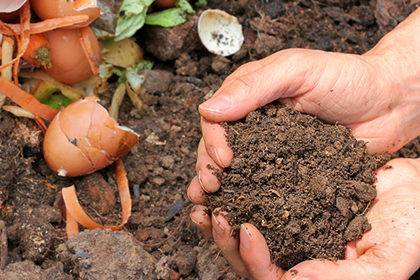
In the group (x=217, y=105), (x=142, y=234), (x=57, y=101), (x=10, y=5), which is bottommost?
(x=142, y=234)

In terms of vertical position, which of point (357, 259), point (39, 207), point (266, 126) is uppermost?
point (266, 126)

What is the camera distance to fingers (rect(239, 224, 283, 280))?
74.4 inches

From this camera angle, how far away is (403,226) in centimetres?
199

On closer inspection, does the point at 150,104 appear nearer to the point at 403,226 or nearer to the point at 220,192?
the point at 220,192

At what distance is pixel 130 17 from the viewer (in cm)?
264

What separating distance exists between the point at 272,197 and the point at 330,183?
16 cm

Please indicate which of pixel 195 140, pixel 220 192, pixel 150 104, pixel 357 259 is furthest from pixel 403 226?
pixel 150 104

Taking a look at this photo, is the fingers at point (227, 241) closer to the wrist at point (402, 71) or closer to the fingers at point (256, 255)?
the fingers at point (256, 255)

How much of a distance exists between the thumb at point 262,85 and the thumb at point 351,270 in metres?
0.42

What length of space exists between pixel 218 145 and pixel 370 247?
1.57 feet

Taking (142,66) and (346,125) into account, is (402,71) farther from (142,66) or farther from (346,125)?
(142,66)

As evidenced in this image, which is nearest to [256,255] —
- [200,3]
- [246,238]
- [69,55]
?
[246,238]

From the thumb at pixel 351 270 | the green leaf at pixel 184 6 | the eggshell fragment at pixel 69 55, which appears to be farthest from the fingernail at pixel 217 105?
the green leaf at pixel 184 6

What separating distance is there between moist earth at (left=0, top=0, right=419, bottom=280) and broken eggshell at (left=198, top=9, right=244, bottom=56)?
0.03 m
